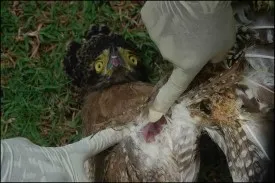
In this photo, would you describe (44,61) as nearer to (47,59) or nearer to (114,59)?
(47,59)

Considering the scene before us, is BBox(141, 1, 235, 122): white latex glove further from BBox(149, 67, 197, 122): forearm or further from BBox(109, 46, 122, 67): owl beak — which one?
BBox(109, 46, 122, 67): owl beak

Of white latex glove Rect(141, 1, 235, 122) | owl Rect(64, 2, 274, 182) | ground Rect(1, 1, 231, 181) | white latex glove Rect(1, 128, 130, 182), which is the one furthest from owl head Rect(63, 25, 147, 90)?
white latex glove Rect(141, 1, 235, 122)

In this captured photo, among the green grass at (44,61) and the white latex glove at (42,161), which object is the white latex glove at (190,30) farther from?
the green grass at (44,61)

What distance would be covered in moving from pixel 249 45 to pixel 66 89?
1145mm

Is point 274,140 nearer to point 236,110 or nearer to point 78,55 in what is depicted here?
point 236,110

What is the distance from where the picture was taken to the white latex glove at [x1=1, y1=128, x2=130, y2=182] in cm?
145

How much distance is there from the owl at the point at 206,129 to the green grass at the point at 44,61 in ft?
2.25

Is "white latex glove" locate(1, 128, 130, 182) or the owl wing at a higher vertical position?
"white latex glove" locate(1, 128, 130, 182)

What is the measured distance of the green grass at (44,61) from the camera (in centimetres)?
280

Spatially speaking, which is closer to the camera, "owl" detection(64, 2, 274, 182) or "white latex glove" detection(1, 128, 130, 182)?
"white latex glove" detection(1, 128, 130, 182)

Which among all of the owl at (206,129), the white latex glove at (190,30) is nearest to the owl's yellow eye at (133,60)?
the owl at (206,129)

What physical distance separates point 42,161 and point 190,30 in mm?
563

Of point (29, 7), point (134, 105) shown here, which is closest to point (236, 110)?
point (134, 105)

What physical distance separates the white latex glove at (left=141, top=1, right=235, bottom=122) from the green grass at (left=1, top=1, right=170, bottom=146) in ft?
4.10
